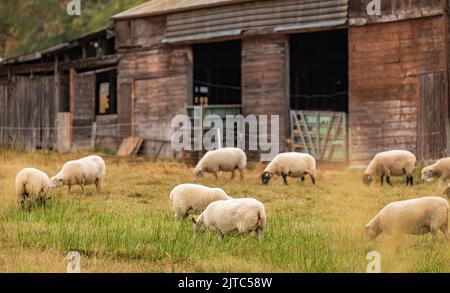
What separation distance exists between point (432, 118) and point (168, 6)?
34.1 ft

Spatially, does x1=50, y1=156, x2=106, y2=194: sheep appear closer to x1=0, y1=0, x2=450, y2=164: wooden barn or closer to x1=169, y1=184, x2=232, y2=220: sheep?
x1=169, y1=184, x2=232, y2=220: sheep

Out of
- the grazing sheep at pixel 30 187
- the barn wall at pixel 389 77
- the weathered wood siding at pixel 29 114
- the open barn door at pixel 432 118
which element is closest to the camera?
the grazing sheep at pixel 30 187

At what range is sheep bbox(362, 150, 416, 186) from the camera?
17844mm

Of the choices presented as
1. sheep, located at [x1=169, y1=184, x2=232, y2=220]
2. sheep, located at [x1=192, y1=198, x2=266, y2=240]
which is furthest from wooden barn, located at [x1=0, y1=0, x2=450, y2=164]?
sheep, located at [x1=192, y1=198, x2=266, y2=240]

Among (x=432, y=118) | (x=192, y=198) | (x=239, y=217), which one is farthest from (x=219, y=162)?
(x=239, y=217)

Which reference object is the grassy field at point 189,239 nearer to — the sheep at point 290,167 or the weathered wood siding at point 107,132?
the sheep at point 290,167

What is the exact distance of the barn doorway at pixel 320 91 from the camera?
23.5 meters

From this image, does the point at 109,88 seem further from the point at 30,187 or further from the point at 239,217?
the point at 239,217

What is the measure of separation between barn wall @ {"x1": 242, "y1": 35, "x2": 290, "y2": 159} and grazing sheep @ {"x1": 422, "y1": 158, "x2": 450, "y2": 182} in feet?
21.8

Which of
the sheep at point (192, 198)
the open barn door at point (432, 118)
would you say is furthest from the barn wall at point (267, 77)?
the sheep at point (192, 198)

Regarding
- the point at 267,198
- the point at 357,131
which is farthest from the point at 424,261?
the point at 357,131

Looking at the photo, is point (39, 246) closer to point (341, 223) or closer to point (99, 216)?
point (99, 216)

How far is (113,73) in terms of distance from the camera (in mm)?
29609

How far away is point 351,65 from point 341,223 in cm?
1060
